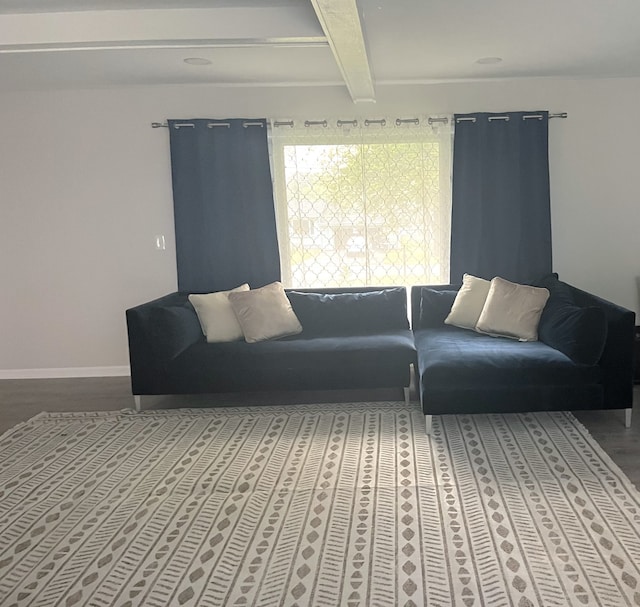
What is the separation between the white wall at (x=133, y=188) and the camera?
15.6 feet

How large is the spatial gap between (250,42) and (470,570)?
272 centimetres

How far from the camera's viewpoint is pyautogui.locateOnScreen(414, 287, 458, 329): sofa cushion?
4.57 m

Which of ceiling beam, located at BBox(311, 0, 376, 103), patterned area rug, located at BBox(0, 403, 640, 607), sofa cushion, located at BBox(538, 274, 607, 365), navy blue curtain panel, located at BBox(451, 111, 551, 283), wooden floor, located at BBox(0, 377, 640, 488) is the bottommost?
patterned area rug, located at BBox(0, 403, 640, 607)

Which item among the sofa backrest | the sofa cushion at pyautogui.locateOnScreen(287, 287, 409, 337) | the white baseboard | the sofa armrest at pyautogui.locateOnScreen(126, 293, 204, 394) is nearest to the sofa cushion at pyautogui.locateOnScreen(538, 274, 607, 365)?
the sofa backrest

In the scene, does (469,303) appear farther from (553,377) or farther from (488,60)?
(488,60)

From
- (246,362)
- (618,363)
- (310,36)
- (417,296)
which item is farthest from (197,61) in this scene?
(618,363)

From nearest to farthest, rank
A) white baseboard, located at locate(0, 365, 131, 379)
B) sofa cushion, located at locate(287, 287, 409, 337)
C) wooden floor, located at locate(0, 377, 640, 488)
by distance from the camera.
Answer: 1. wooden floor, located at locate(0, 377, 640, 488)
2. sofa cushion, located at locate(287, 287, 409, 337)
3. white baseboard, located at locate(0, 365, 131, 379)

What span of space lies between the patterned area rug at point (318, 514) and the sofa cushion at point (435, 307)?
933 mm

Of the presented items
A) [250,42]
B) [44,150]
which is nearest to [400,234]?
[250,42]

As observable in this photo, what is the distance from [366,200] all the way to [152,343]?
2015mm

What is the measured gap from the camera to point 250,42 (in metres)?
3.24

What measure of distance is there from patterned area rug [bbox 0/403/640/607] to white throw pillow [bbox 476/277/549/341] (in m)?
0.61

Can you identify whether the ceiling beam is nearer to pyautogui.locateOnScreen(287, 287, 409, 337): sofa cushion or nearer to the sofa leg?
pyautogui.locateOnScreen(287, 287, 409, 337): sofa cushion

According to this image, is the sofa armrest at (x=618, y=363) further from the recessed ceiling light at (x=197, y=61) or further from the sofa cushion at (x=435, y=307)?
the recessed ceiling light at (x=197, y=61)
